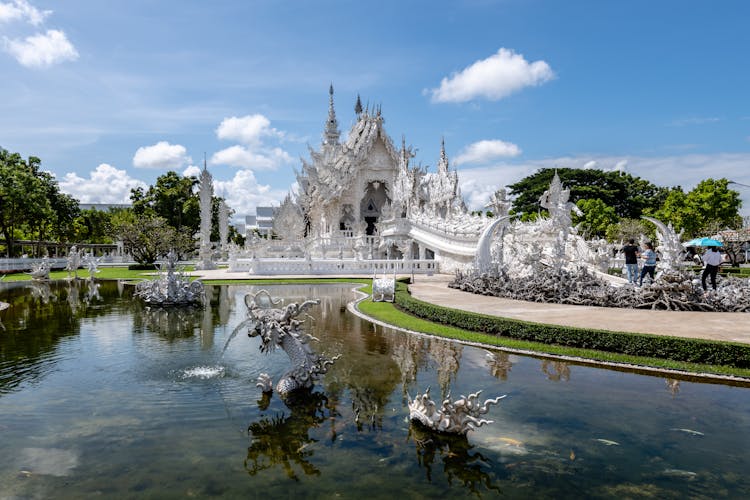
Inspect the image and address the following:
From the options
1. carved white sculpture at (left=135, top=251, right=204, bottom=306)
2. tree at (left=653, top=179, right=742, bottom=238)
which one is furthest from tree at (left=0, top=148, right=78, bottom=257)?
tree at (left=653, top=179, right=742, bottom=238)

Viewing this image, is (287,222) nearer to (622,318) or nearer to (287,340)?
(622,318)

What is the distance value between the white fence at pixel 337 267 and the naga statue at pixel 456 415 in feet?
79.7

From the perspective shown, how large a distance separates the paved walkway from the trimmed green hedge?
1253mm

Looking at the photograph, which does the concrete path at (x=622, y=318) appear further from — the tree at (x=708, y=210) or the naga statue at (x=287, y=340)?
the tree at (x=708, y=210)

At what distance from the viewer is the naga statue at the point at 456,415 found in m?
6.04

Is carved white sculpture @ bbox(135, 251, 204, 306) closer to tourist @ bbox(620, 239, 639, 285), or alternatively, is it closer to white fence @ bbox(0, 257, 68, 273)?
tourist @ bbox(620, 239, 639, 285)

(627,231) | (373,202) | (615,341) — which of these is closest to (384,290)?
(615,341)

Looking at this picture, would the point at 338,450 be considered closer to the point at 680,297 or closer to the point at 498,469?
the point at 498,469

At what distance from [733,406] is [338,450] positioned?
580cm

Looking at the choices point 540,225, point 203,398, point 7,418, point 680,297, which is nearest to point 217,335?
point 203,398

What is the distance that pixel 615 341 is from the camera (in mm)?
9820

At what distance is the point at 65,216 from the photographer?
157ft

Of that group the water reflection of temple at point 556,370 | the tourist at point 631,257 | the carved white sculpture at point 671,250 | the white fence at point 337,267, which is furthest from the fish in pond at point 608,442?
the white fence at point 337,267

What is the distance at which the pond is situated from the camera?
16.6ft
